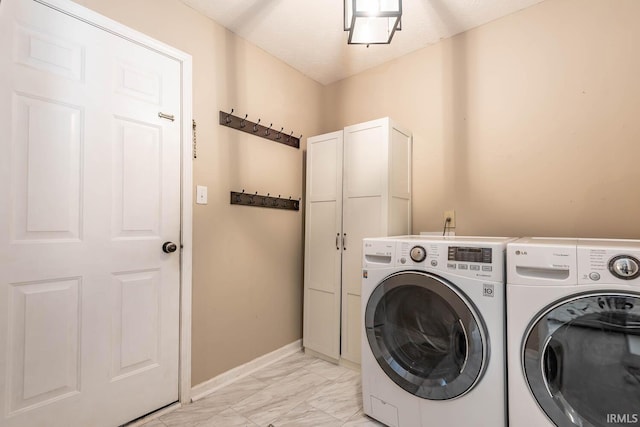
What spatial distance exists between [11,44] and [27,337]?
1229 millimetres

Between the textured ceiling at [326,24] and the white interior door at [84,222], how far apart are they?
553 mm

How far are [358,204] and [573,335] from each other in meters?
1.35

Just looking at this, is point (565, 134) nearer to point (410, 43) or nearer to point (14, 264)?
point (410, 43)

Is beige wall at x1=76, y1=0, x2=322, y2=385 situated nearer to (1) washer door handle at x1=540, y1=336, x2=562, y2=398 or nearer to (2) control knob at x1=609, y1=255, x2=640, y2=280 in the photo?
(1) washer door handle at x1=540, y1=336, x2=562, y2=398

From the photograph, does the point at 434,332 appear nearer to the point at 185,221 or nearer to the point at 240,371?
the point at 240,371

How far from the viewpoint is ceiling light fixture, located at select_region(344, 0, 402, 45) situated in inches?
45.1

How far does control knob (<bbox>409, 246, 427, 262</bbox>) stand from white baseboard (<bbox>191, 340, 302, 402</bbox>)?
1.45 metres

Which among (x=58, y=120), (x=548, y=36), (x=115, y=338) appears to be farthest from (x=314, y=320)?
(x=548, y=36)

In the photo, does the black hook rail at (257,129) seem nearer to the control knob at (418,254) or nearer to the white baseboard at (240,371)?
the control knob at (418,254)

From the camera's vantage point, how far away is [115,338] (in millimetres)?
1499

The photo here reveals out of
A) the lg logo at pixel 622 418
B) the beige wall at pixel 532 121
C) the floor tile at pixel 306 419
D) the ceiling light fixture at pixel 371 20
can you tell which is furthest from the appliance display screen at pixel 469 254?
the floor tile at pixel 306 419

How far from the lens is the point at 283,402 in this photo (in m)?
1.76

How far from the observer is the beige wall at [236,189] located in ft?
6.00

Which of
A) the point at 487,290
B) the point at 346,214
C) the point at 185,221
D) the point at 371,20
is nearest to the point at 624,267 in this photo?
the point at 487,290
